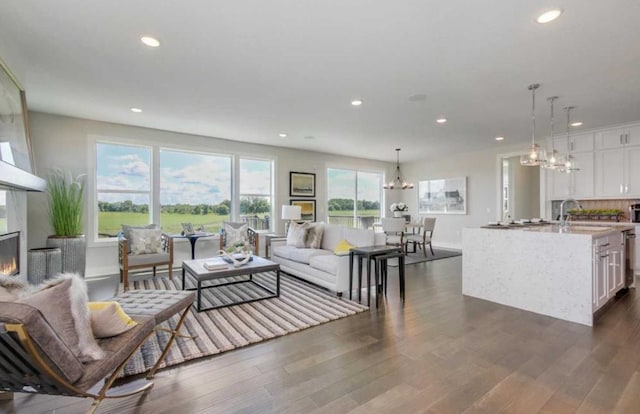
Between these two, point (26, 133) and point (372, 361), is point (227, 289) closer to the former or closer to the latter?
point (372, 361)

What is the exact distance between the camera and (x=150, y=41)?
2662 millimetres

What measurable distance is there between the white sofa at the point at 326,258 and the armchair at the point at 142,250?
1.75 meters

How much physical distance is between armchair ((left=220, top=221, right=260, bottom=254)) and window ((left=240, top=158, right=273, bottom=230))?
102cm

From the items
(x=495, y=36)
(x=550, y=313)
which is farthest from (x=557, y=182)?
(x=495, y=36)

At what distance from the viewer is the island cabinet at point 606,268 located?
311cm

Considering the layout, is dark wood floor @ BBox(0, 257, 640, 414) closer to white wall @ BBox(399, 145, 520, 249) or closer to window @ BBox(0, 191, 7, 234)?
window @ BBox(0, 191, 7, 234)

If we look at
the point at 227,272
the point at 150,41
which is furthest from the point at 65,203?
the point at 150,41

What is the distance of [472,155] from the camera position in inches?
318

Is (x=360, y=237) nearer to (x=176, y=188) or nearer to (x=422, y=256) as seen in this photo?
(x=422, y=256)

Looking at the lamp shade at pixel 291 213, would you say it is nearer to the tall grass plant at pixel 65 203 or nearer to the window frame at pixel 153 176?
the window frame at pixel 153 176

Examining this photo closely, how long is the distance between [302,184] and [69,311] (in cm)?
644

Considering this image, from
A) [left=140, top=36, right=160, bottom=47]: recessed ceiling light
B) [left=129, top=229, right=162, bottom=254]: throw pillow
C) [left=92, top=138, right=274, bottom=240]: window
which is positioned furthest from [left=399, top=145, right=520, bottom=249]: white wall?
[left=140, top=36, right=160, bottom=47]: recessed ceiling light

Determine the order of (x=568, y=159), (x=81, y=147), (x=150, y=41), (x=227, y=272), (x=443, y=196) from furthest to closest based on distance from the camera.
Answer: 1. (x=443, y=196)
2. (x=81, y=147)
3. (x=568, y=159)
4. (x=227, y=272)
5. (x=150, y=41)

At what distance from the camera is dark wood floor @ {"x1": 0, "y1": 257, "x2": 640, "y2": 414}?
1.81 metres
